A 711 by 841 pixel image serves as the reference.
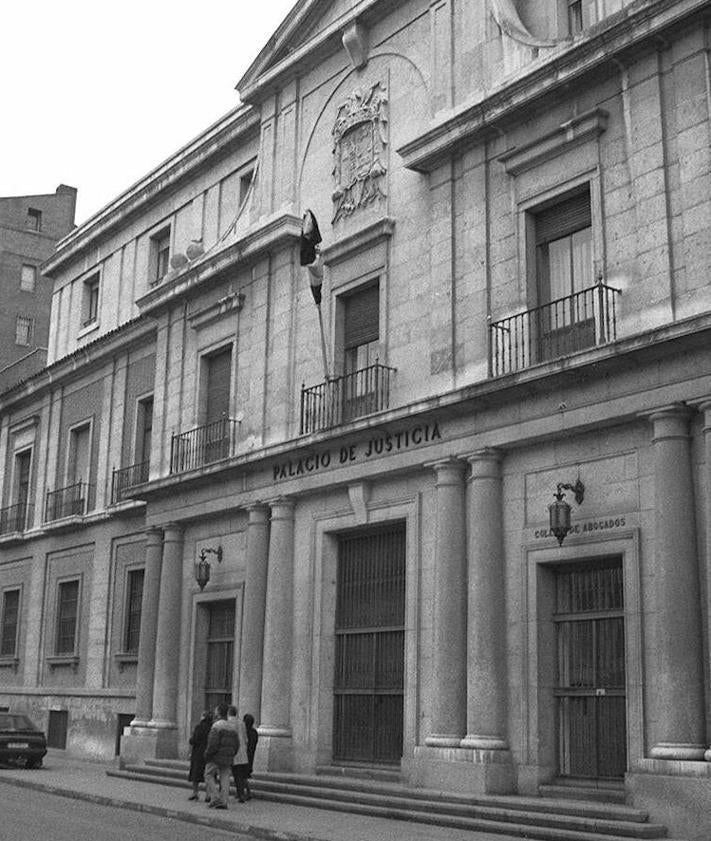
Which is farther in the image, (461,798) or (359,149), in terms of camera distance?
(359,149)

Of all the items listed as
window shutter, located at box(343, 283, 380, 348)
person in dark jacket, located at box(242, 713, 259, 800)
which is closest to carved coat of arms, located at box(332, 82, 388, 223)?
window shutter, located at box(343, 283, 380, 348)

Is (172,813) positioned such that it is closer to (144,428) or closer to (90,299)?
(144,428)

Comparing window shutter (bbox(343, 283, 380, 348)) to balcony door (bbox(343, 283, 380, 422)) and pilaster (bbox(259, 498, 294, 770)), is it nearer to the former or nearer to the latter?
balcony door (bbox(343, 283, 380, 422))

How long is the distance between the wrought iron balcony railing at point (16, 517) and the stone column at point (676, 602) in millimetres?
23633

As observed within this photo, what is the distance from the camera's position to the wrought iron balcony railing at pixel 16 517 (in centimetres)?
3428

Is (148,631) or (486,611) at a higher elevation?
(486,611)

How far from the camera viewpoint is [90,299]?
112 ft

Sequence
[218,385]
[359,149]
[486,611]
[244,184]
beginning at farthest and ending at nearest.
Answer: [244,184]
[218,385]
[359,149]
[486,611]

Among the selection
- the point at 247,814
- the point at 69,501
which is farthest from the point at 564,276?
the point at 69,501

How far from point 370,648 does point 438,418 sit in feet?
14.3

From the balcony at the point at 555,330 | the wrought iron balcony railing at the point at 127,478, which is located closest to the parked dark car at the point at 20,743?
the wrought iron balcony railing at the point at 127,478

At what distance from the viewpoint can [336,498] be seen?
2064 centimetres

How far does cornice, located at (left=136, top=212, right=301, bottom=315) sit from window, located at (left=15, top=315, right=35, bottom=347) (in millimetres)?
22461

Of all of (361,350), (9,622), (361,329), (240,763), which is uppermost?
(361,329)
